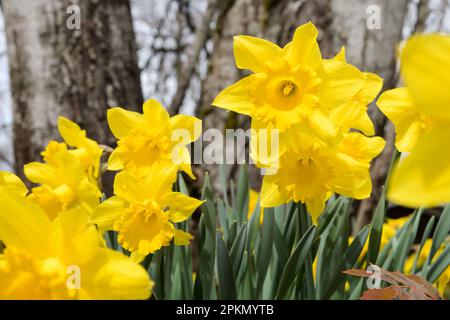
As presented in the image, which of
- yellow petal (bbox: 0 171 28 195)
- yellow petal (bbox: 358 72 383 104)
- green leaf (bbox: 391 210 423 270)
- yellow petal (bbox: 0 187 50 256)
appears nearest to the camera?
yellow petal (bbox: 0 187 50 256)

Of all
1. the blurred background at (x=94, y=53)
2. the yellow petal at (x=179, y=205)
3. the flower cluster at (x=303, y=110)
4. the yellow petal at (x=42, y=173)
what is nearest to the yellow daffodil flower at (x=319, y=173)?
the flower cluster at (x=303, y=110)

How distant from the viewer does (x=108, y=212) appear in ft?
2.09

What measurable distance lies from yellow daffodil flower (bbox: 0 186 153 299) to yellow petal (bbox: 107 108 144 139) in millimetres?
325

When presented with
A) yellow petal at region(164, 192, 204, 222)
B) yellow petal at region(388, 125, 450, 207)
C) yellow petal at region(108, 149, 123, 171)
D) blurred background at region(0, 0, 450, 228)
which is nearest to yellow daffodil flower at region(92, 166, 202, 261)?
yellow petal at region(164, 192, 204, 222)

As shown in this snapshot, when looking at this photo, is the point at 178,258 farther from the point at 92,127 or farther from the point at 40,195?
the point at 92,127

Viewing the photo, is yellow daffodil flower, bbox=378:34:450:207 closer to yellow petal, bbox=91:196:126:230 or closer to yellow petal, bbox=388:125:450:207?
yellow petal, bbox=388:125:450:207

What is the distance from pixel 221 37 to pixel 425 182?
180cm

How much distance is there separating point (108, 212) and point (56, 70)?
1129mm

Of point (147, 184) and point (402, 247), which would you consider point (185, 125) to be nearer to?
point (147, 184)

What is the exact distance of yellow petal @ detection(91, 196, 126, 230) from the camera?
63 cm

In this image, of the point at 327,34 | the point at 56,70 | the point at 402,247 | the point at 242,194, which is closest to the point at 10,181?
the point at 242,194

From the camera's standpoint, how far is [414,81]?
0.28m

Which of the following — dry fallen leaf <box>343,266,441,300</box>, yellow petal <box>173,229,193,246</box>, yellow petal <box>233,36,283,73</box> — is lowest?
yellow petal <box>173,229,193,246</box>
